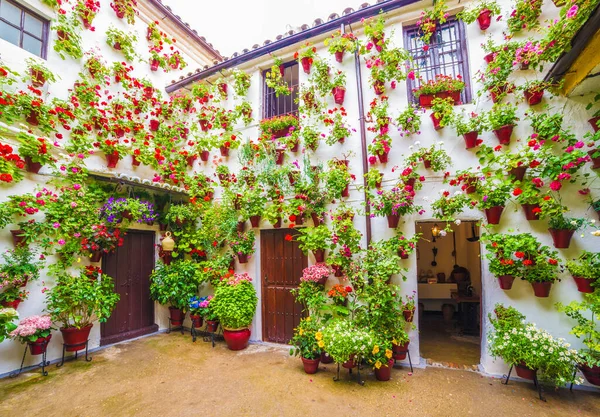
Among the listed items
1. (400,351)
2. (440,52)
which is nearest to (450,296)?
(400,351)

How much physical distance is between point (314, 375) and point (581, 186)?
4.65 meters

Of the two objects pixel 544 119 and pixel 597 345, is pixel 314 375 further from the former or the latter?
pixel 544 119

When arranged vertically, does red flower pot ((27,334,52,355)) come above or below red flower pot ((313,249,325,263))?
below

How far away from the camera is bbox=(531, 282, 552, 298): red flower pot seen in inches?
150

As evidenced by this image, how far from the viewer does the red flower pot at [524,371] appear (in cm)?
363

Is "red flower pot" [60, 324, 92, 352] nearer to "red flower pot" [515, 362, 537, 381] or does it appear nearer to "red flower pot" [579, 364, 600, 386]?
"red flower pot" [515, 362, 537, 381]

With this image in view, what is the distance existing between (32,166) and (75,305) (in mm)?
2388

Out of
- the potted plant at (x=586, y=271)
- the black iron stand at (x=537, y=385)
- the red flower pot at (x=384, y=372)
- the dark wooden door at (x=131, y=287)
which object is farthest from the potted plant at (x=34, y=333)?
the potted plant at (x=586, y=271)

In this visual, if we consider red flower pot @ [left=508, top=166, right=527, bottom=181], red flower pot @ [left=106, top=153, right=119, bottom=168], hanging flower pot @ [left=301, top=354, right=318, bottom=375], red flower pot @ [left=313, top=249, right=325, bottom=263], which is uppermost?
red flower pot @ [left=106, top=153, right=119, bottom=168]

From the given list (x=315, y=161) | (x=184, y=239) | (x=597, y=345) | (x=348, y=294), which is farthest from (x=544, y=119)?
(x=184, y=239)

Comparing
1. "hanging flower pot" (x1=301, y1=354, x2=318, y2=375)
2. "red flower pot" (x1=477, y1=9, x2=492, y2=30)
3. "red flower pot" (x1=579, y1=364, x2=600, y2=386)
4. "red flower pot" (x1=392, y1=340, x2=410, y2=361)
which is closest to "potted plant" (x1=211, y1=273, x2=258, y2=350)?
"hanging flower pot" (x1=301, y1=354, x2=318, y2=375)

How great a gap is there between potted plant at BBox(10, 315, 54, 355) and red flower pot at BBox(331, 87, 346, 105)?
6.04m

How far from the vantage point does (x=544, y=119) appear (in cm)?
401

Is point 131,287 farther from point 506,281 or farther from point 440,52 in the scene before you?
point 440,52
